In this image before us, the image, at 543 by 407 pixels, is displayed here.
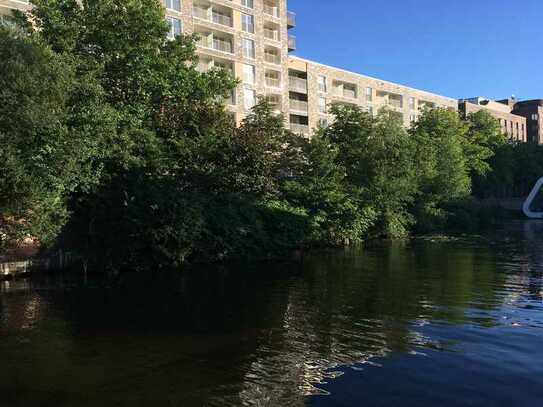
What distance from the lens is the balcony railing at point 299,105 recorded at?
58.1m

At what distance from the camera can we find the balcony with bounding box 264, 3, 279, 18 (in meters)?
54.7

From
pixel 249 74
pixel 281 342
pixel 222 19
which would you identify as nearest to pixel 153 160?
pixel 281 342

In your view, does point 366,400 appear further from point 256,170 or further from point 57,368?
point 256,170

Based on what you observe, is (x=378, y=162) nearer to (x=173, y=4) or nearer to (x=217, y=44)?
(x=217, y=44)

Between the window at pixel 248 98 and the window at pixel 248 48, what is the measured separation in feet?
11.3

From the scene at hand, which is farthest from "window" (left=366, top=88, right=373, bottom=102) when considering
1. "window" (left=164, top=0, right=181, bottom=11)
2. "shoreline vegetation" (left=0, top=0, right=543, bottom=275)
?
"window" (left=164, top=0, right=181, bottom=11)

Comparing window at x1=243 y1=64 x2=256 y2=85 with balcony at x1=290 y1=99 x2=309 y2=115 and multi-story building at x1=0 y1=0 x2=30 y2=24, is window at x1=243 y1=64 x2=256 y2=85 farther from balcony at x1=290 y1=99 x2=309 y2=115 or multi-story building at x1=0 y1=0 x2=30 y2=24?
multi-story building at x1=0 y1=0 x2=30 y2=24

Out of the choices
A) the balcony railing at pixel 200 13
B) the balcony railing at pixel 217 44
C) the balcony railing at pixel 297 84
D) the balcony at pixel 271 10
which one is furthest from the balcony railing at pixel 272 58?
the balcony railing at pixel 200 13

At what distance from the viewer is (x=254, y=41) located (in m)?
52.1

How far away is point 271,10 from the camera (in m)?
55.3

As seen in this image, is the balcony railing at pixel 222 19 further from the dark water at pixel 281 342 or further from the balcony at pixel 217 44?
the dark water at pixel 281 342

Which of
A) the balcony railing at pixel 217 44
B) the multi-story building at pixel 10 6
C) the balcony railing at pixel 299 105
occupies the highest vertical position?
the balcony railing at pixel 217 44

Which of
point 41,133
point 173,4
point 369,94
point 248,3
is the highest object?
point 248,3

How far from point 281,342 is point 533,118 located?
127 metres
